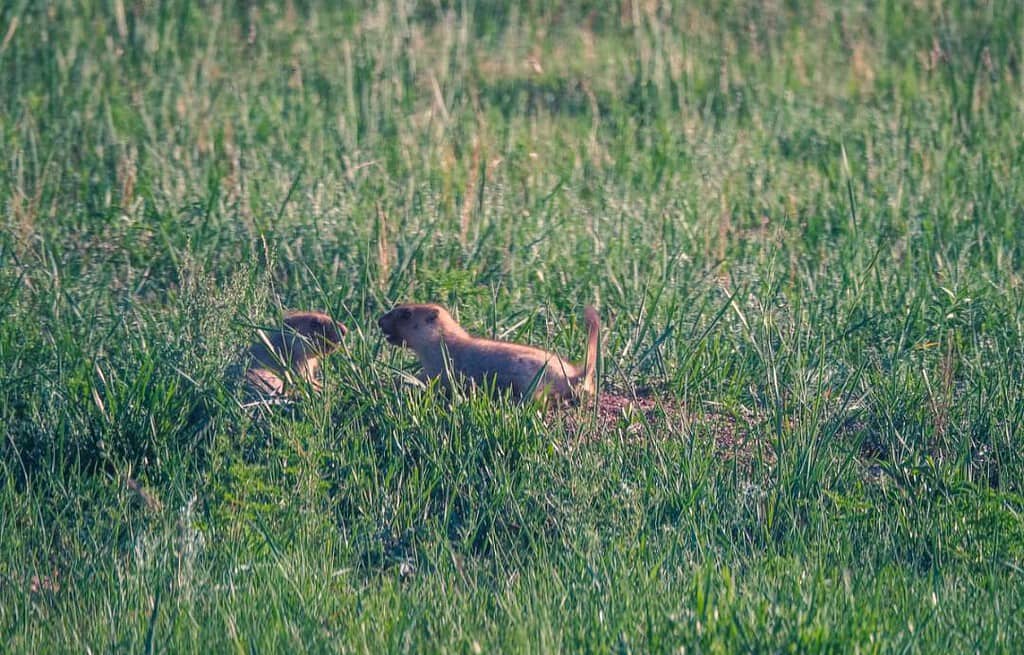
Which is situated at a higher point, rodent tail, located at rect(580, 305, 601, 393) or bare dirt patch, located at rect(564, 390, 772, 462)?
rodent tail, located at rect(580, 305, 601, 393)

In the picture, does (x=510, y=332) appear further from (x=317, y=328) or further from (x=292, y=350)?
(x=292, y=350)

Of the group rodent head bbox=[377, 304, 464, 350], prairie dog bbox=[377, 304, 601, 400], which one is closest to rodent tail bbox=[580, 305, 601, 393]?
prairie dog bbox=[377, 304, 601, 400]

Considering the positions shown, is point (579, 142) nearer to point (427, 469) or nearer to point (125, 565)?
point (427, 469)

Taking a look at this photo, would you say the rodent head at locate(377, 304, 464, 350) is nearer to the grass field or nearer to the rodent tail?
the grass field

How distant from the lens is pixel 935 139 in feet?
25.4

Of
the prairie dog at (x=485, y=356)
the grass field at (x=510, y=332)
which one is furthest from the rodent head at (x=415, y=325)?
the grass field at (x=510, y=332)

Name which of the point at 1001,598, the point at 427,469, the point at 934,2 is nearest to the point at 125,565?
the point at 427,469

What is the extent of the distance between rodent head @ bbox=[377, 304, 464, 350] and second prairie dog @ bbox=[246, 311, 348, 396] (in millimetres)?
198

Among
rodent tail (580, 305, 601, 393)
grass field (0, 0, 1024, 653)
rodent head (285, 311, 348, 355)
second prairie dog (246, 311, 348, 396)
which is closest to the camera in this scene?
grass field (0, 0, 1024, 653)

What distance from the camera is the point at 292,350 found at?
521 cm

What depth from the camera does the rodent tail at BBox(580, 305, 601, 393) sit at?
498cm

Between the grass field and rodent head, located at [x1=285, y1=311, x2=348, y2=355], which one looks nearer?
the grass field

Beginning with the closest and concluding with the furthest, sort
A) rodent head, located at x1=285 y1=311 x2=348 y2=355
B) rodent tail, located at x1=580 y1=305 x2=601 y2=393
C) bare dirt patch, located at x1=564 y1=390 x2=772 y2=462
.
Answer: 1. bare dirt patch, located at x1=564 y1=390 x2=772 y2=462
2. rodent tail, located at x1=580 y1=305 x2=601 y2=393
3. rodent head, located at x1=285 y1=311 x2=348 y2=355

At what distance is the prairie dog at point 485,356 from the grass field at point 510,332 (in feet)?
0.47
